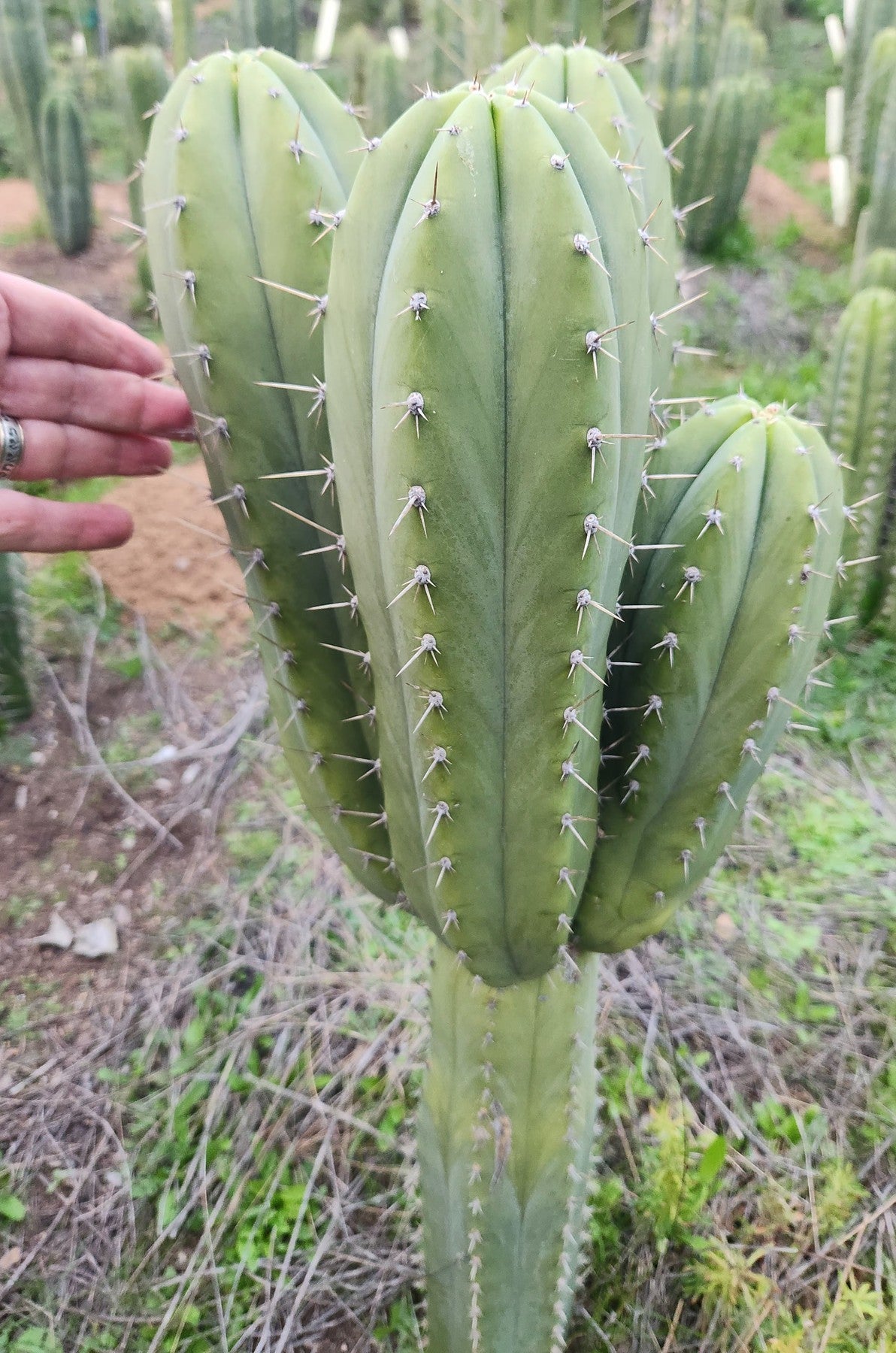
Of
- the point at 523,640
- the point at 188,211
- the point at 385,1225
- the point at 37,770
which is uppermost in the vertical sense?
the point at 188,211

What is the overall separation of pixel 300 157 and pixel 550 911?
0.95 m

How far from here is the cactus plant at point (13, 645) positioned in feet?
8.70

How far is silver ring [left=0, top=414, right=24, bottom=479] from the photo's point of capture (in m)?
1.59

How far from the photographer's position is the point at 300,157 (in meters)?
1.08

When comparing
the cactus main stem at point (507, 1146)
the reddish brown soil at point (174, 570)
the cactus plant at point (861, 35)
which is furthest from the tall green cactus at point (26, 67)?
the cactus main stem at point (507, 1146)

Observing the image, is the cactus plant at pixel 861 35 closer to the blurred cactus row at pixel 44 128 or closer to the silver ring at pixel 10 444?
the blurred cactus row at pixel 44 128

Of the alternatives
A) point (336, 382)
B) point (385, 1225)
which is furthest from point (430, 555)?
point (385, 1225)

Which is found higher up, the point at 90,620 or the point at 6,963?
the point at 90,620

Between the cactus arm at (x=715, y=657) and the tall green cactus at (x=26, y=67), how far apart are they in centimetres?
642

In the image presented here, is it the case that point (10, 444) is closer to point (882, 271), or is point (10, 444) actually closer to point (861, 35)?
point (882, 271)

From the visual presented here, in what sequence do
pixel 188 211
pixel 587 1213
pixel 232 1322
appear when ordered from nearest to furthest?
1. pixel 188 211
2. pixel 587 1213
3. pixel 232 1322

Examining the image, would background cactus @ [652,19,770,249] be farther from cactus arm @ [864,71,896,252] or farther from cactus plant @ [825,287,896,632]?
cactus plant @ [825,287,896,632]

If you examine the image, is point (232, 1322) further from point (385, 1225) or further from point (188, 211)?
point (188, 211)

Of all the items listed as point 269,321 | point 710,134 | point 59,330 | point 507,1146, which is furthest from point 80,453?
point 710,134
